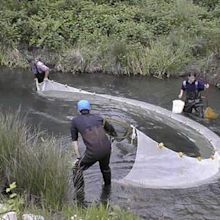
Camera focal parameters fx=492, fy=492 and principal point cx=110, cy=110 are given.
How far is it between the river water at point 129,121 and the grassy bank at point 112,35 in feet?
2.23

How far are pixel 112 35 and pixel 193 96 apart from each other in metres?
7.25

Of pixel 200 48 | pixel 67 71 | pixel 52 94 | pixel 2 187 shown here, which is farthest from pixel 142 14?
pixel 2 187

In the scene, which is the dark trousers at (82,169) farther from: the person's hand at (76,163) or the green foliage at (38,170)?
the green foliage at (38,170)

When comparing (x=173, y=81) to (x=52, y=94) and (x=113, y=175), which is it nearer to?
(x=52, y=94)

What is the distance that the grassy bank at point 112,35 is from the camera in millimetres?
19391

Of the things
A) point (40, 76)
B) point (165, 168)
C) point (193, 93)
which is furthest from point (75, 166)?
point (40, 76)

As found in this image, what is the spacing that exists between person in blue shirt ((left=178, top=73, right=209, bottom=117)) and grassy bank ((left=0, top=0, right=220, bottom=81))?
15.7ft

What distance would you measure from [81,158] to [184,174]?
2.28 metres

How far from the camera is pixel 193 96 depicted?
47.0 ft

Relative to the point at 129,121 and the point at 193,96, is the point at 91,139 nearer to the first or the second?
the point at 129,121

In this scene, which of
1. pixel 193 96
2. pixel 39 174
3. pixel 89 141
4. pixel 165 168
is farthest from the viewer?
pixel 193 96

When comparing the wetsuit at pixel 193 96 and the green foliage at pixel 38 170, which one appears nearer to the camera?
the green foliage at pixel 38 170

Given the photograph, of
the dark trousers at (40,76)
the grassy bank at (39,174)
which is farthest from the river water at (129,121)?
the grassy bank at (39,174)

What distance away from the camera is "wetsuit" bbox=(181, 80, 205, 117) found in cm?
1409
